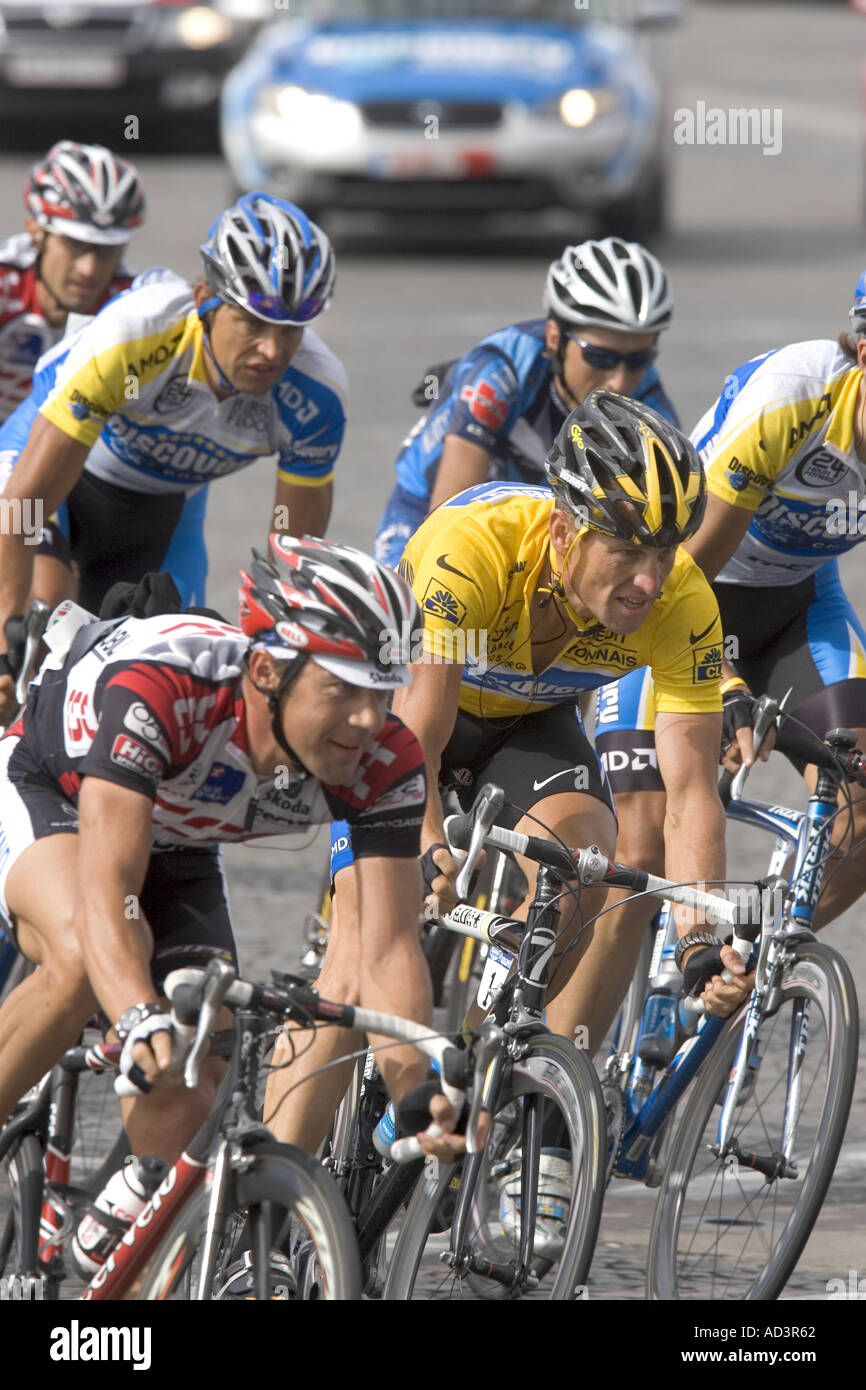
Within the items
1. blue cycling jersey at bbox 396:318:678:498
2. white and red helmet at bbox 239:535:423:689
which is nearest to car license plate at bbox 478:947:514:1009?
white and red helmet at bbox 239:535:423:689

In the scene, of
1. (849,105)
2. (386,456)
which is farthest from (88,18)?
(849,105)

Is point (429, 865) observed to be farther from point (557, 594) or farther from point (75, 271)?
point (75, 271)

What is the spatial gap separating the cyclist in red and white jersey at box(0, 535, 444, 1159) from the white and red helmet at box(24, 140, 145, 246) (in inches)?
113

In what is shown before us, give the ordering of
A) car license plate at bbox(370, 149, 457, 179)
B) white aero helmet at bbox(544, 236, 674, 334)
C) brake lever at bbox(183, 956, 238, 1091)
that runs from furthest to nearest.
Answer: car license plate at bbox(370, 149, 457, 179) → white aero helmet at bbox(544, 236, 674, 334) → brake lever at bbox(183, 956, 238, 1091)

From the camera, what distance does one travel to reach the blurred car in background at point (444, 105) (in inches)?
630

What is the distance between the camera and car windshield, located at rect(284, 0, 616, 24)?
53.6 feet

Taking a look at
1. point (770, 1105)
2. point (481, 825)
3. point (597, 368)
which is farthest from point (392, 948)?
point (597, 368)

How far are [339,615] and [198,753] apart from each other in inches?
16.0

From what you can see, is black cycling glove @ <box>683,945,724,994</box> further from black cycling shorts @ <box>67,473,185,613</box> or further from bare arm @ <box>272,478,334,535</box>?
black cycling shorts @ <box>67,473,185,613</box>

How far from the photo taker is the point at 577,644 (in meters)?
4.91

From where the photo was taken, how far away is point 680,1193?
15.6 ft
